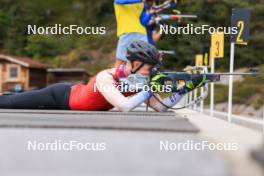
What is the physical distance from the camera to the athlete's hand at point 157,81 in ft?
9.80

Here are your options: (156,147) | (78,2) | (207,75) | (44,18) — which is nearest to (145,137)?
(156,147)

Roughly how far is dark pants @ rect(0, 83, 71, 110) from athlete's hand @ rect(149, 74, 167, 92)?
1.68 feet

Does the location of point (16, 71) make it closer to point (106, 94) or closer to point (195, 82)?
point (195, 82)

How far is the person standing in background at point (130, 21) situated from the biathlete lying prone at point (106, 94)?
80.2 inches

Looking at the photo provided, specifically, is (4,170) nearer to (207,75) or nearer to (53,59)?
(207,75)

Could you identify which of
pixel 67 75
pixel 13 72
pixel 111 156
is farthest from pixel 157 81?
pixel 67 75

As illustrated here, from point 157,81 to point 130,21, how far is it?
2496 millimetres

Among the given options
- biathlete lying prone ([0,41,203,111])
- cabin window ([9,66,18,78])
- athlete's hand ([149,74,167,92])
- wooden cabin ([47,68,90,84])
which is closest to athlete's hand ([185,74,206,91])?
biathlete lying prone ([0,41,203,111])

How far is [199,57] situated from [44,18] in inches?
1087

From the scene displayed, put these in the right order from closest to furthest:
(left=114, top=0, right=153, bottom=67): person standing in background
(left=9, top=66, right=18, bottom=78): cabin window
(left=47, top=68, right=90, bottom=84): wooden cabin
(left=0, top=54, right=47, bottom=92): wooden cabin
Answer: (left=114, top=0, right=153, bottom=67): person standing in background → (left=0, top=54, right=47, bottom=92): wooden cabin → (left=9, top=66, right=18, bottom=78): cabin window → (left=47, top=68, right=90, bottom=84): wooden cabin

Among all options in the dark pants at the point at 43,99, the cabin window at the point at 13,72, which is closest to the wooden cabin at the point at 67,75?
the cabin window at the point at 13,72

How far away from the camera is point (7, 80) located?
22.7 m

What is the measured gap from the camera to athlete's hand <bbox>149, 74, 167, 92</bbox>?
2.99 m

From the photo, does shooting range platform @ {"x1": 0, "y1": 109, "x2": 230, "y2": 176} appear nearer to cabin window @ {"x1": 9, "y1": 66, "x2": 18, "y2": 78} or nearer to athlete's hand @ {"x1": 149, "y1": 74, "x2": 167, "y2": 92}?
athlete's hand @ {"x1": 149, "y1": 74, "x2": 167, "y2": 92}
